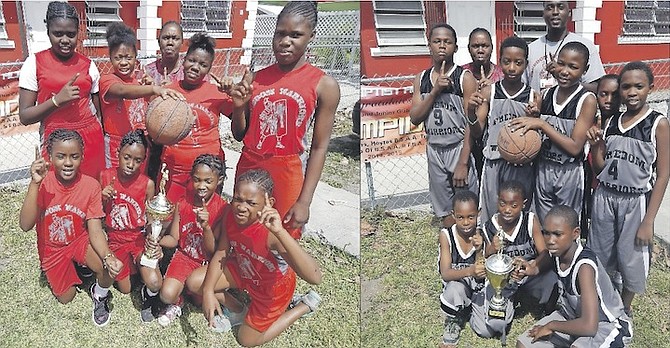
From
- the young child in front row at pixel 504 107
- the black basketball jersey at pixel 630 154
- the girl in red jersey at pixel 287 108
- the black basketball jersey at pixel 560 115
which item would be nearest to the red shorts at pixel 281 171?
the girl in red jersey at pixel 287 108

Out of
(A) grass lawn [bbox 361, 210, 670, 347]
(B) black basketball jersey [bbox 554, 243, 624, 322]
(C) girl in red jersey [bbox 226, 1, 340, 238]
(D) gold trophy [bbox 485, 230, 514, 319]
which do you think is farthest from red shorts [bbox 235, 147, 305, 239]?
(B) black basketball jersey [bbox 554, 243, 624, 322]

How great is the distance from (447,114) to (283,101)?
0.66 m

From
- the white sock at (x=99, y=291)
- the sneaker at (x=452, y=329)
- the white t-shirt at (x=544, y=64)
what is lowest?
the sneaker at (x=452, y=329)

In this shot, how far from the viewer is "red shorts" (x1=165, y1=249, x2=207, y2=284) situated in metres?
2.49

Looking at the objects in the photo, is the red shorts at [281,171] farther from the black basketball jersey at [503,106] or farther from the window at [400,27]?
the black basketball jersey at [503,106]

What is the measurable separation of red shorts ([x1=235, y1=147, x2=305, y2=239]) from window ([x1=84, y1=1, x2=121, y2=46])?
69 cm

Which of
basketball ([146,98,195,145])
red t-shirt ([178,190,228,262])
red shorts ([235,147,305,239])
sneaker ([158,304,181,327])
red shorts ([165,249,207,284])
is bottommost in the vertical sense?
sneaker ([158,304,181,327])

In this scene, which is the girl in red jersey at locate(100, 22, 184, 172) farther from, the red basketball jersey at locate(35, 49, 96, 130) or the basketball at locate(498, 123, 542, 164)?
the basketball at locate(498, 123, 542, 164)

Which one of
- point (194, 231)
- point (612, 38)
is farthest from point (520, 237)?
point (194, 231)

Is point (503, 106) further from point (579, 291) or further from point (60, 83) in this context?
point (60, 83)

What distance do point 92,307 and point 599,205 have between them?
2111mm

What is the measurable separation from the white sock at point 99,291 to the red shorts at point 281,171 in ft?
2.45

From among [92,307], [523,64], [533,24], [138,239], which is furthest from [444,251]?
[92,307]

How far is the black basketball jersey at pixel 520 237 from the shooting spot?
8.07ft
